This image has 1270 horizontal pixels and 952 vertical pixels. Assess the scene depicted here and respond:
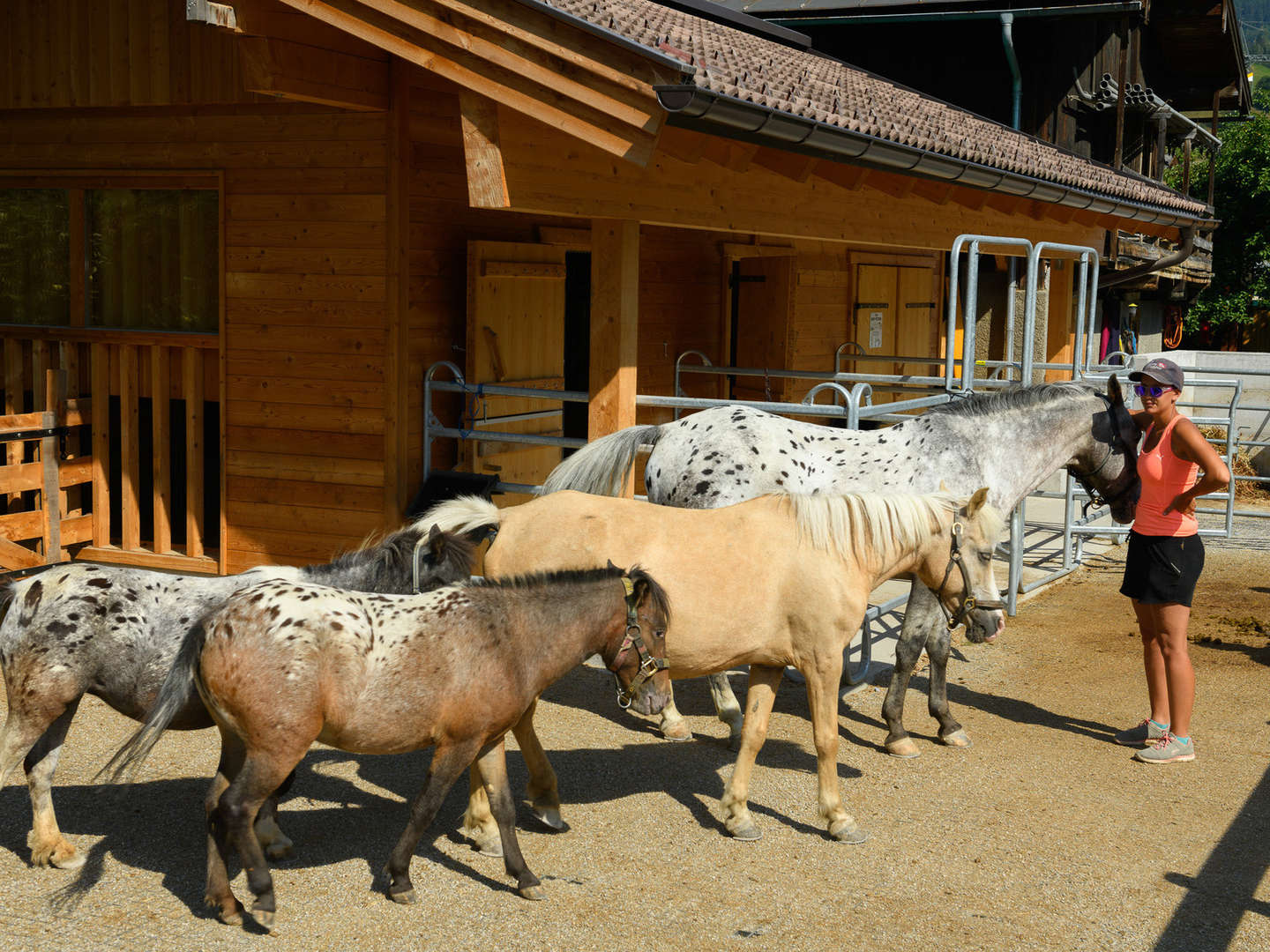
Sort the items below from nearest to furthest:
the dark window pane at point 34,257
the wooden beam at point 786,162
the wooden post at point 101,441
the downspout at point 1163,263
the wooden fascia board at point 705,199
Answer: the wooden fascia board at point 705,199 < the wooden beam at point 786,162 < the wooden post at point 101,441 < the dark window pane at point 34,257 < the downspout at point 1163,263

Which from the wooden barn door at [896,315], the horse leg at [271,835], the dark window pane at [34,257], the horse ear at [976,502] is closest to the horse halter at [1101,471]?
the horse ear at [976,502]

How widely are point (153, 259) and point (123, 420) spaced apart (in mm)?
1093

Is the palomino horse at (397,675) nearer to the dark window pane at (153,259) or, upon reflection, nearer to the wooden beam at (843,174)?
the wooden beam at (843,174)

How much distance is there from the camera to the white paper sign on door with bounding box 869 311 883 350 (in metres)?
13.5

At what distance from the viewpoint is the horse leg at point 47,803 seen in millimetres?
4449

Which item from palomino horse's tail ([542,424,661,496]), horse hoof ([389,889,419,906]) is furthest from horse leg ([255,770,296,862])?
palomino horse's tail ([542,424,661,496])

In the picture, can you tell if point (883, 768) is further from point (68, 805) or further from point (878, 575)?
point (68, 805)

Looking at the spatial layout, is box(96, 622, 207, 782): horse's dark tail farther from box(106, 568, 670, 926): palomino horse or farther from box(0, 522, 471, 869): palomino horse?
box(0, 522, 471, 869): palomino horse

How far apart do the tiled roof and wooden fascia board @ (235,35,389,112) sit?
131cm

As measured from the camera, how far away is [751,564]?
498 centimetres

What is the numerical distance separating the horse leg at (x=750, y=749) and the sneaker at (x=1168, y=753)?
2.10 metres

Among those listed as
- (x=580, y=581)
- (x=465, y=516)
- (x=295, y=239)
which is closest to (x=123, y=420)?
(x=295, y=239)

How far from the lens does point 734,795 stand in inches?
199

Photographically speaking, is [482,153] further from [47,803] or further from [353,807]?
[47,803]
